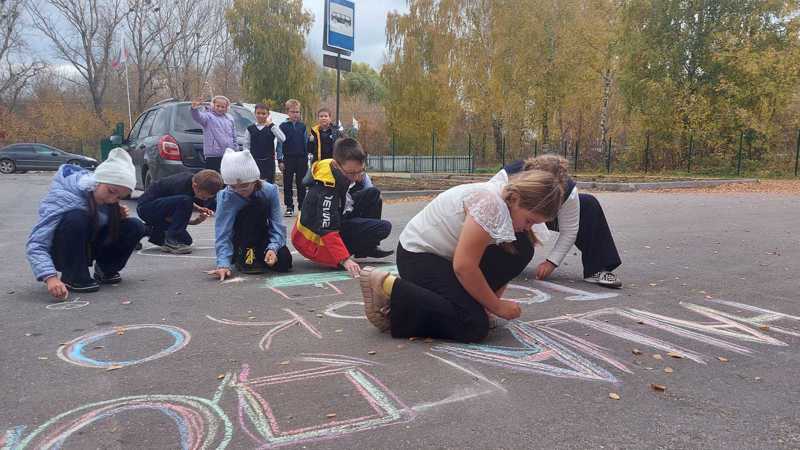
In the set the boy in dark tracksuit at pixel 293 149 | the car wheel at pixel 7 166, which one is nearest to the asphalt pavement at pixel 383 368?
the boy in dark tracksuit at pixel 293 149

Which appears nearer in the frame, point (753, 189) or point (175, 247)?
point (175, 247)

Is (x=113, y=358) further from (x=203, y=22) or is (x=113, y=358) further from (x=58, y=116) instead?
(x=58, y=116)

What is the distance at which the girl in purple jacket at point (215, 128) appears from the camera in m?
7.59

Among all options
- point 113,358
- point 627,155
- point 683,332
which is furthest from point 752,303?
point 627,155

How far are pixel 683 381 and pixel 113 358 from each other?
2.60 meters

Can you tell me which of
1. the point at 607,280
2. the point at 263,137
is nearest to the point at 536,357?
the point at 607,280

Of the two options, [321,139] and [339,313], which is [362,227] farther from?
[321,139]

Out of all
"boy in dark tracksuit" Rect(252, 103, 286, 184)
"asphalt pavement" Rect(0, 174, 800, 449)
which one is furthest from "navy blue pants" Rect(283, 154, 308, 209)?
"asphalt pavement" Rect(0, 174, 800, 449)

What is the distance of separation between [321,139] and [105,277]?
4704 millimetres

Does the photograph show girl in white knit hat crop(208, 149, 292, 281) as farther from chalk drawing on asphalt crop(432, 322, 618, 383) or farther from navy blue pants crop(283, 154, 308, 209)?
navy blue pants crop(283, 154, 308, 209)

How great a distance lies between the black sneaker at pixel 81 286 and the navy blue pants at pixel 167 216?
4.74 feet

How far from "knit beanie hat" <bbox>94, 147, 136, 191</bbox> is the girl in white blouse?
1857 millimetres

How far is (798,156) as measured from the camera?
54.3 feet

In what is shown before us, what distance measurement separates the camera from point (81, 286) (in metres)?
3.91
